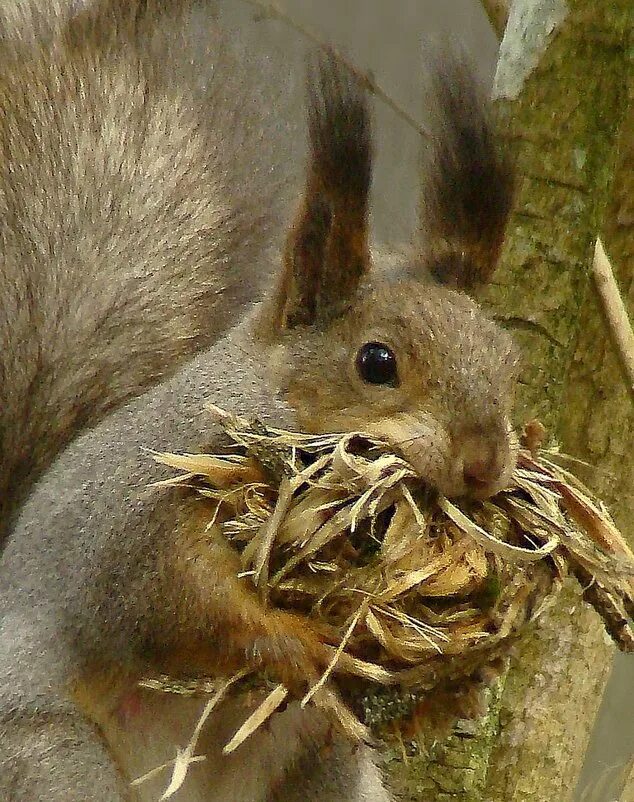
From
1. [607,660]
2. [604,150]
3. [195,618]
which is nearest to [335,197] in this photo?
[195,618]

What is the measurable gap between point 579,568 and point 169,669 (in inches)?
14.3

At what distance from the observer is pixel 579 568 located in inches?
28.6

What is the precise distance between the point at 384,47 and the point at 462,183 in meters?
0.16

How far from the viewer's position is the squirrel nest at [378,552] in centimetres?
64

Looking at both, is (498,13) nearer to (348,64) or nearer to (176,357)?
(348,64)

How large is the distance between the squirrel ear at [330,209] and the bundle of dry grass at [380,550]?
0.13 metres

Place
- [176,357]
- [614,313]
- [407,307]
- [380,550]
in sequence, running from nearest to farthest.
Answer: [380,550] < [407,307] < [176,357] < [614,313]

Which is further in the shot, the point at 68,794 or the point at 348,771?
the point at 348,771

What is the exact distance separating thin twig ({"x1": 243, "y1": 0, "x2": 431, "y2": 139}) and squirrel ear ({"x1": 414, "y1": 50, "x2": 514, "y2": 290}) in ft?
0.10

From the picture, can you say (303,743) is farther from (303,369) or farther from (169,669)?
(303,369)

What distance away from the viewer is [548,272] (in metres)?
1.07

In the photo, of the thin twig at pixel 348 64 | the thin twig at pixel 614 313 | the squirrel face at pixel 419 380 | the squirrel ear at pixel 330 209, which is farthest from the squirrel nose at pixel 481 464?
the thin twig at pixel 614 313

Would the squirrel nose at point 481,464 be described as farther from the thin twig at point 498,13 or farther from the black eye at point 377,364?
the thin twig at point 498,13

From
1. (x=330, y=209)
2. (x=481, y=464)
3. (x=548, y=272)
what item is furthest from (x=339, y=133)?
(x=548, y=272)
